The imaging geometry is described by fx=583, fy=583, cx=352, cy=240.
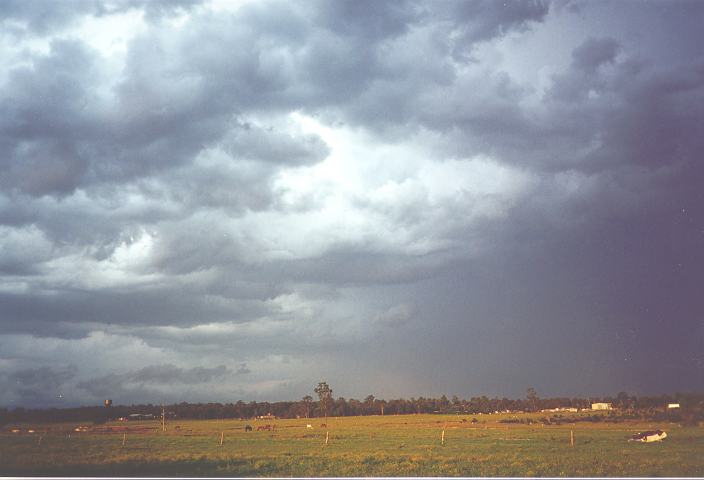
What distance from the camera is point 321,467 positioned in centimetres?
2788

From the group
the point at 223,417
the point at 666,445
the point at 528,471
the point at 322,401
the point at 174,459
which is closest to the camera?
the point at 528,471

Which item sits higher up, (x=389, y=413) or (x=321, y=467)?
(x=321, y=467)

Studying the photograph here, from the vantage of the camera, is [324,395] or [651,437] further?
[324,395]

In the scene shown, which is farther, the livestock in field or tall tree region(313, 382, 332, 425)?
tall tree region(313, 382, 332, 425)

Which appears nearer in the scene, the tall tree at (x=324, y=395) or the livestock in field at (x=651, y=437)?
the livestock in field at (x=651, y=437)

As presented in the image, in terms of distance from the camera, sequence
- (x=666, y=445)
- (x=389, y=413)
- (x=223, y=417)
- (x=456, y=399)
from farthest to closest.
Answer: (x=456, y=399)
(x=389, y=413)
(x=223, y=417)
(x=666, y=445)

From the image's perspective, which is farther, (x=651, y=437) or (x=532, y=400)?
(x=532, y=400)

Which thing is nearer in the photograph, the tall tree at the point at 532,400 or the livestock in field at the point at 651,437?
the livestock in field at the point at 651,437

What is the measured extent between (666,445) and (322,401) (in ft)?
241

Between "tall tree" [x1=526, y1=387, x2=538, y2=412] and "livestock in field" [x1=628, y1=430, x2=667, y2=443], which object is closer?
"livestock in field" [x1=628, y1=430, x2=667, y2=443]

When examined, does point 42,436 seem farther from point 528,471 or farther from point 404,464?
point 528,471

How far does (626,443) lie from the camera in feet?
Result: 137

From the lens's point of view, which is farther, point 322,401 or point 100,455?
point 322,401

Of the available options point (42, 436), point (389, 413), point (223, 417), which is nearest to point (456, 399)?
point (389, 413)
